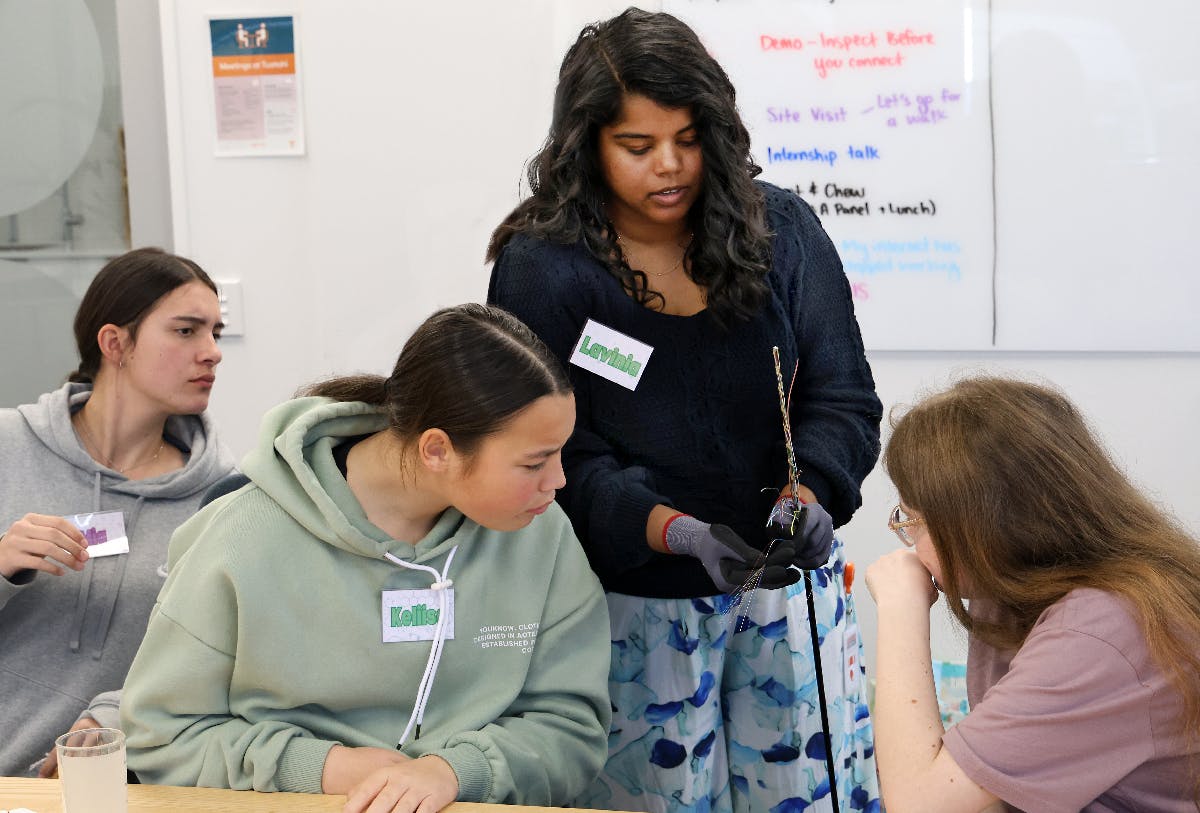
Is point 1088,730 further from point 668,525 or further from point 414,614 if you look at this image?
point 414,614

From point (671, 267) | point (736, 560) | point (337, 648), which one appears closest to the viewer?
point (337, 648)

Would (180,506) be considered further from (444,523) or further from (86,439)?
(444,523)

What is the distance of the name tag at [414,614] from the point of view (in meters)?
1.47

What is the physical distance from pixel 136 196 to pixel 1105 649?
2.83m

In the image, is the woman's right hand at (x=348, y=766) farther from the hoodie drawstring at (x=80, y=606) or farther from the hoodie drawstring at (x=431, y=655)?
the hoodie drawstring at (x=80, y=606)

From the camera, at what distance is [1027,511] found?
52.8 inches

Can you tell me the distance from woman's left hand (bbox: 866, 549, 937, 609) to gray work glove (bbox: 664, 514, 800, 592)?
109 mm

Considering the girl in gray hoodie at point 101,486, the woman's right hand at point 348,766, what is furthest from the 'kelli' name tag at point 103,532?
the woman's right hand at point 348,766

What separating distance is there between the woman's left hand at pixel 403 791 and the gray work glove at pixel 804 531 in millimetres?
540

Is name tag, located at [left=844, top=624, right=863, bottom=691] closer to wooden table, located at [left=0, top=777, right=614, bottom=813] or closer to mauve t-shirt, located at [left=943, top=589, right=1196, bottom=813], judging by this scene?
mauve t-shirt, located at [left=943, top=589, right=1196, bottom=813]

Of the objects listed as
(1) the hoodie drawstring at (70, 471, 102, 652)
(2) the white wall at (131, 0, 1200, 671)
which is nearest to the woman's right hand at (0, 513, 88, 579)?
(1) the hoodie drawstring at (70, 471, 102, 652)

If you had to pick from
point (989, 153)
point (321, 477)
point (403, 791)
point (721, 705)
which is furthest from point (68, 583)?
point (989, 153)

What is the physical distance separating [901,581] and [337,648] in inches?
27.4

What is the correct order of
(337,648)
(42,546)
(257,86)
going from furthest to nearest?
(257,86)
(42,546)
(337,648)
